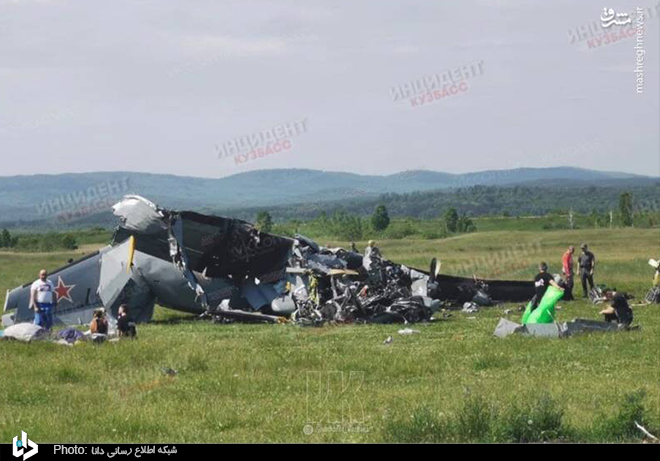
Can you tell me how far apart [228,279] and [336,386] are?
14.1 m

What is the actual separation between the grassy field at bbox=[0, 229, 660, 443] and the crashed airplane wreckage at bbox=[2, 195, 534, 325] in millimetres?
1738

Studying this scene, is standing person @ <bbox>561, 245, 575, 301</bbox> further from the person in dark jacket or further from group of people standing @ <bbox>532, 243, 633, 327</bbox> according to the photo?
the person in dark jacket

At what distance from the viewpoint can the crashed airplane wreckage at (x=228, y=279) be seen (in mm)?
26406

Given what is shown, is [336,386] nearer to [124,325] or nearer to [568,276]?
[124,325]

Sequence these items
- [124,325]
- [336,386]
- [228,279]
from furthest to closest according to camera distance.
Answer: [228,279] < [124,325] < [336,386]

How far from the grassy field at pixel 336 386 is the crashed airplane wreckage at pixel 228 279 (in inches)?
68.4

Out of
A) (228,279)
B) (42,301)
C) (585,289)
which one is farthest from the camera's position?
(585,289)

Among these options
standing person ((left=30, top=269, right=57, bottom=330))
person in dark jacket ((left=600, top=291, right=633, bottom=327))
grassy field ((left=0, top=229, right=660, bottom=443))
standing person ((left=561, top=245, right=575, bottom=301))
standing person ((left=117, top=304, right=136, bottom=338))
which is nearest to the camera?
grassy field ((left=0, top=229, right=660, bottom=443))

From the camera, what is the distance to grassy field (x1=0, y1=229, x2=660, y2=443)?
11.6 metres

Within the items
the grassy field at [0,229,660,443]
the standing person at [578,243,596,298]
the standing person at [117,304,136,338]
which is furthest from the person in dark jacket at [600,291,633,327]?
the standing person at [578,243,596,298]

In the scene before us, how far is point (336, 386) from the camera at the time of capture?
1570 centimetres

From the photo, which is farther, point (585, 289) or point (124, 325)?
point (585, 289)
